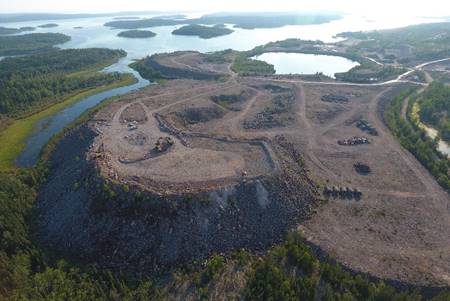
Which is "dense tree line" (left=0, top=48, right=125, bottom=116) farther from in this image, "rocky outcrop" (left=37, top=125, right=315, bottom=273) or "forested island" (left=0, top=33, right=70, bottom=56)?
"rocky outcrop" (left=37, top=125, right=315, bottom=273)

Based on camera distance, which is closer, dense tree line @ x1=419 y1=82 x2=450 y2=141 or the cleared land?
the cleared land

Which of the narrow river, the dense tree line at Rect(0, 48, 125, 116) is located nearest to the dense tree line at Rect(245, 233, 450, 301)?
the narrow river

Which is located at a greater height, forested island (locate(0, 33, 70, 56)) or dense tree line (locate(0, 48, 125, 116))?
dense tree line (locate(0, 48, 125, 116))

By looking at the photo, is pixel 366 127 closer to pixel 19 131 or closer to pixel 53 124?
pixel 53 124

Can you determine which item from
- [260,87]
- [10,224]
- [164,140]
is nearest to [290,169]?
[164,140]

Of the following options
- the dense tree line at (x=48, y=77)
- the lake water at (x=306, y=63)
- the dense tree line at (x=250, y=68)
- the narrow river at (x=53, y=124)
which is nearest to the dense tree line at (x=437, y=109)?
the lake water at (x=306, y=63)

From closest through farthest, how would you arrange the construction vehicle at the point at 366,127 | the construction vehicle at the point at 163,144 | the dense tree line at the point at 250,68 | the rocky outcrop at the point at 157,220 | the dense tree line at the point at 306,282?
the dense tree line at the point at 306,282
the rocky outcrop at the point at 157,220
the construction vehicle at the point at 163,144
the construction vehicle at the point at 366,127
the dense tree line at the point at 250,68

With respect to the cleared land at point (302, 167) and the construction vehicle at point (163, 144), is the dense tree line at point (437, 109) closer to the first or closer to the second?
the cleared land at point (302, 167)
